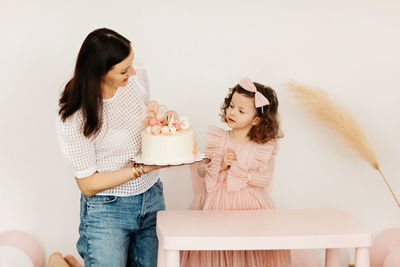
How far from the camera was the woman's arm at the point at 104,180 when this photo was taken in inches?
80.0

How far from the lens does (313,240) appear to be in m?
1.91

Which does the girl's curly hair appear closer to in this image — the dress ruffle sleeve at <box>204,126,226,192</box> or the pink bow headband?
the pink bow headband

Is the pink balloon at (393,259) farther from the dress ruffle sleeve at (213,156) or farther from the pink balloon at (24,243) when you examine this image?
the pink balloon at (24,243)

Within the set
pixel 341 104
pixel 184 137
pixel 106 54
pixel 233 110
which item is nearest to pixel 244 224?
pixel 184 137

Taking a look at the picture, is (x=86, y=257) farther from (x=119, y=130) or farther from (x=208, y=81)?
(x=208, y=81)

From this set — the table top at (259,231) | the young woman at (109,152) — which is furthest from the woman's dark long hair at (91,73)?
the table top at (259,231)

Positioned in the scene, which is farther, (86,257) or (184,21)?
(184,21)

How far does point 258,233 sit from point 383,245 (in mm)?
1545

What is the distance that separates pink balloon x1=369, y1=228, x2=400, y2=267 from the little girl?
92 centimetres

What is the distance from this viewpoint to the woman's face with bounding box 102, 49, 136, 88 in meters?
1.97

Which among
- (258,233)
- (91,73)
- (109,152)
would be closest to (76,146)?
(109,152)

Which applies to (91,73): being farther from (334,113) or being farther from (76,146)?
(334,113)

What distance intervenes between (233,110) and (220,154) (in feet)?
0.76

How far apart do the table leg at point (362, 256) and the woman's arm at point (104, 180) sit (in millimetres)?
916
